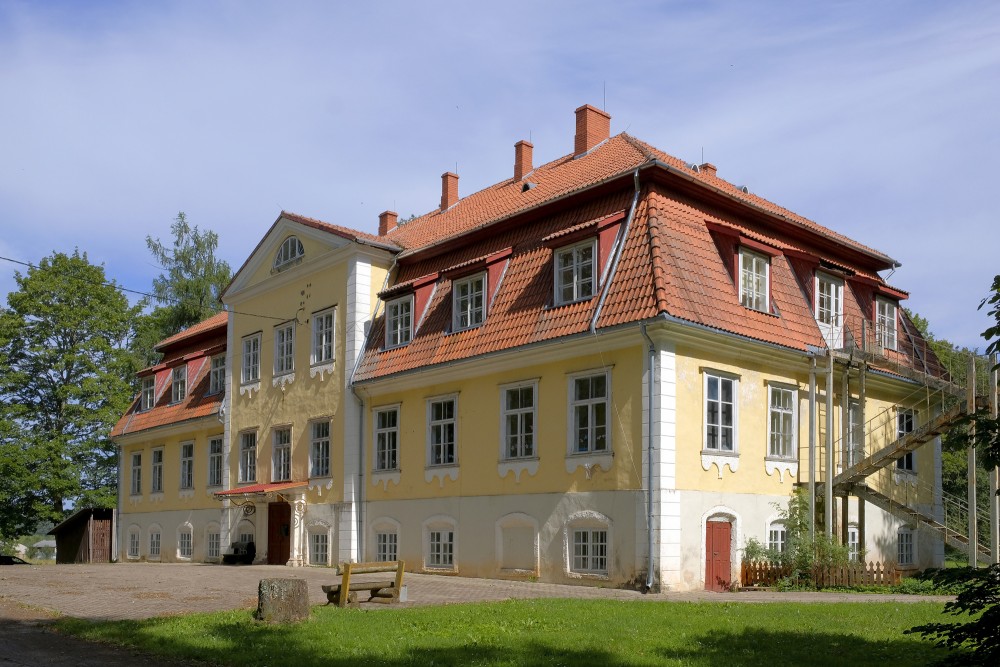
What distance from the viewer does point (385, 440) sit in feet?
80.3

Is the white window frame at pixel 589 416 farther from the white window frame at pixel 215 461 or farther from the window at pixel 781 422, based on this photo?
the white window frame at pixel 215 461

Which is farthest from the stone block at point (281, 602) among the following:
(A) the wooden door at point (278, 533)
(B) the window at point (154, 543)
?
(B) the window at point (154, 543)

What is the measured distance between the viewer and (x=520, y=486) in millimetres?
20562

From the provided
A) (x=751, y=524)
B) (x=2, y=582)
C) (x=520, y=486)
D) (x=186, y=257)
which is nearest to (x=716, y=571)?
(x=751, y=524)

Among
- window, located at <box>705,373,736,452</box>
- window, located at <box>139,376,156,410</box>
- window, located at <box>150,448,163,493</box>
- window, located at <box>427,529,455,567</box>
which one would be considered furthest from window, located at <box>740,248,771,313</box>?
window, located at <box>139,376,156,410</box>

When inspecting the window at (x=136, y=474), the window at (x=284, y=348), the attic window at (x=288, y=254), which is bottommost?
the window at (x=136, y=474)

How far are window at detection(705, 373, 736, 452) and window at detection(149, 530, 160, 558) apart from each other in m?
22.8

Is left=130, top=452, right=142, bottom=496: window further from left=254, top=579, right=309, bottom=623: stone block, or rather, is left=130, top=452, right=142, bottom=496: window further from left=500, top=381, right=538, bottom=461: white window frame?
left=254, top=579, right=309, bottom=623: stone block

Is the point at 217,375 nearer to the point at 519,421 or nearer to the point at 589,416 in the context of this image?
the point at 519,421

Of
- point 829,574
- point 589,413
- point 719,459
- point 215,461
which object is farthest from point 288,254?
point 829,574

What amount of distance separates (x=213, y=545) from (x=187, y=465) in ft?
11.6

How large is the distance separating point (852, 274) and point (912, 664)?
1494cm

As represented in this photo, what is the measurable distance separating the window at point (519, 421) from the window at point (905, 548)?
9611 millimetres

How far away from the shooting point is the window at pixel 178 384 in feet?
116
